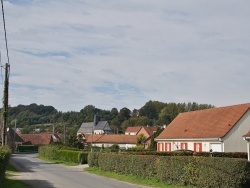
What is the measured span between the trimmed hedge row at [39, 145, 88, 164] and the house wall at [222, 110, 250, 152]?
16.9 meters

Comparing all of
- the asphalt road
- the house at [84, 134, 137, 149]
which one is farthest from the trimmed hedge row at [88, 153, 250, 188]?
the house at [84, 134, 137, 149]

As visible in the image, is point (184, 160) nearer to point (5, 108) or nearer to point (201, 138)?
point (5, 108)

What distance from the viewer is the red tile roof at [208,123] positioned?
43.8 m

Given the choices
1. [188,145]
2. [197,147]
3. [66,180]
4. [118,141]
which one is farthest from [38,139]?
[66,180]

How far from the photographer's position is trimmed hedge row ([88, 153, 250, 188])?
1888cm

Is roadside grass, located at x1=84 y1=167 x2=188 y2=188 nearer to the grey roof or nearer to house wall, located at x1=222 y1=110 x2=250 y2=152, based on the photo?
house wall, located at x1=222 y1=110 x2=250 y2=152

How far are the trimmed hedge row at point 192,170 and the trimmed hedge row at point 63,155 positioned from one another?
749 inches

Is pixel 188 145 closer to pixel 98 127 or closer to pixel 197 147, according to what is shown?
pixel 197 147

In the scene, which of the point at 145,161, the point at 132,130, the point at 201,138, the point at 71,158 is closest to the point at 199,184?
the point at 145,161

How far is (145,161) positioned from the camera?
2702 centimetres

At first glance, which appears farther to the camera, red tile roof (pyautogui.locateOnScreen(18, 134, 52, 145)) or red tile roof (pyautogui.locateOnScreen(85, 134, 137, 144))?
red tile roof (pyautogui.locateOnScreen(18, 134, 52, 145))

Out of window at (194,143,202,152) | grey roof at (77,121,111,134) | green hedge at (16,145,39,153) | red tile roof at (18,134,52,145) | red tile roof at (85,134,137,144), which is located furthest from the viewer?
grey roof at (77,121,111,134)

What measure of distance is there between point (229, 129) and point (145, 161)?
1800cm

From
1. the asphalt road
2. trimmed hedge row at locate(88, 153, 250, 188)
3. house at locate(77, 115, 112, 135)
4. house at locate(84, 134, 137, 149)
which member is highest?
house at locate(77, 115, 112, 135)
